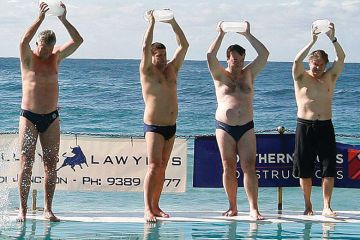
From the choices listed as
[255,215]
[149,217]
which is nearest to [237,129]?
[255,215]

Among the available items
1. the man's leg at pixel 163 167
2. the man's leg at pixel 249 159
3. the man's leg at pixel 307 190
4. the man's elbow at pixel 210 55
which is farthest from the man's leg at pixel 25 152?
the man's leg at pixel 307 190

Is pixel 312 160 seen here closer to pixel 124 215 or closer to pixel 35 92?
pixel 124 215

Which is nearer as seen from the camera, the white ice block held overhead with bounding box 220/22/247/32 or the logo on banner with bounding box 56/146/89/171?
the white ice block held overhead with bounding box 220/22/247/32

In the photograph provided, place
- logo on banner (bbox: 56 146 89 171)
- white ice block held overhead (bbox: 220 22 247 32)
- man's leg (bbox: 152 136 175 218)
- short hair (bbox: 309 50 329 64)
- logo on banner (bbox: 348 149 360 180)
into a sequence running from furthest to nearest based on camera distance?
logo on banner (bbox: 348 149 360 180) < logo on banner (bbox: 56 146 89 171) < short hair (bbox: 309 50 329 64) < white ice block held overhead (bbox: 220 22 247 32) < man's leg (bbox: 152 136 175 218)

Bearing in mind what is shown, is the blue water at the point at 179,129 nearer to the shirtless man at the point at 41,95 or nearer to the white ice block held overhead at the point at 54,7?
the shirtless man at the point at 41,95

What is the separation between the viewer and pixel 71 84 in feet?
163

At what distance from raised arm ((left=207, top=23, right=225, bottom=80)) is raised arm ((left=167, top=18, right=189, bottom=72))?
0.90 feet

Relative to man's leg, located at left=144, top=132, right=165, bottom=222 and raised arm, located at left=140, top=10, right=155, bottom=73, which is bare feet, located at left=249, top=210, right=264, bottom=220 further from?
raised arm, located at left=140, top=10, right=155, bottom=73

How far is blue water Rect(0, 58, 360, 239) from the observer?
8.58 meters

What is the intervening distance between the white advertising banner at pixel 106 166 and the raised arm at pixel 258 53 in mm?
1370

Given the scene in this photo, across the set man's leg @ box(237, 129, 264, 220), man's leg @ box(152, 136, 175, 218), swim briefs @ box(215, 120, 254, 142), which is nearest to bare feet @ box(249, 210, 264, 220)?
man's leg @ box(237, 129, 264, 220)

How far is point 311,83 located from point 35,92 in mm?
3070

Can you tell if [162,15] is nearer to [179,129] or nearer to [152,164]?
[152,164]

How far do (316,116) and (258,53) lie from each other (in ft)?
3.20
